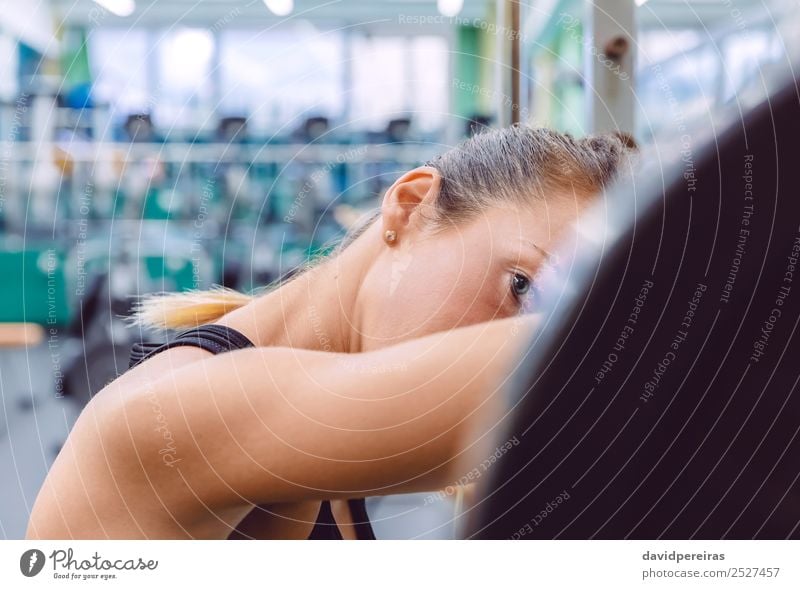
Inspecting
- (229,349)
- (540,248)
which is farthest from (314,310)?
(540,248)

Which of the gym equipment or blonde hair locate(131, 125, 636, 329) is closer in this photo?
the gym equipment

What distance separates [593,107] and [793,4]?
0.18 metres

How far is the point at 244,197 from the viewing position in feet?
2.00

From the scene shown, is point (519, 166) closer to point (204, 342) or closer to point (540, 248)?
point (540, 248)

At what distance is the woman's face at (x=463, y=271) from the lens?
0.55 metres

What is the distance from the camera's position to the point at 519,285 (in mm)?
547

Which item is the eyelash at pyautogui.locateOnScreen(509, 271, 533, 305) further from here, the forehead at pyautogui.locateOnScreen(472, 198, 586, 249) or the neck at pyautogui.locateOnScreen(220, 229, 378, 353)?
the neck at pyautogui.locateOnScreen(220, 229, 378, 353)

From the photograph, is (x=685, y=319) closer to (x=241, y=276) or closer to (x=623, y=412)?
(x=623, y=412)

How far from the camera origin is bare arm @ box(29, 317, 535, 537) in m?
0.52

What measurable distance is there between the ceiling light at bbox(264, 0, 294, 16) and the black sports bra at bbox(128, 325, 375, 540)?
0.27 metres

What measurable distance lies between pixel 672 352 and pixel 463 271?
0.18 meters

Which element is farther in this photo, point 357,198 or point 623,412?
point 357,198

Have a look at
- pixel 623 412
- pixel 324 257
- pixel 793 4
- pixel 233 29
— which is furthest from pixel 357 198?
pixel 793 4
